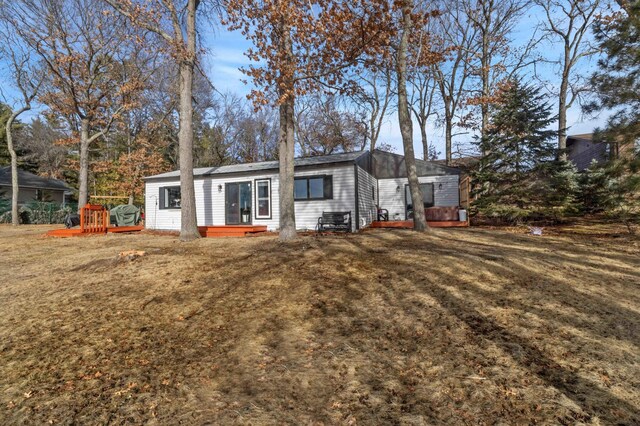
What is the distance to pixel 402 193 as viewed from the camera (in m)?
16.1

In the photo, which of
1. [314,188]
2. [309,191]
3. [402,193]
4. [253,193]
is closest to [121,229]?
[253,193]

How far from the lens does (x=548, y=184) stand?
11539mm

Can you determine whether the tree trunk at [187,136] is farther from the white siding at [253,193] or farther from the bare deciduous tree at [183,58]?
the white siding at [253,193]

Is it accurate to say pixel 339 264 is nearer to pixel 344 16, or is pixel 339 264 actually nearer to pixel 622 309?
pixel 622 309

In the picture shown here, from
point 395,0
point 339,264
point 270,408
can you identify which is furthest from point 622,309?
point 395,0

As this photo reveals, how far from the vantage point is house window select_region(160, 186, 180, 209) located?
47.9ft

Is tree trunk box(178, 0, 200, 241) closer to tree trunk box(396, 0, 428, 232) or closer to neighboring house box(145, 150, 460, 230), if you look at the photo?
neighboring house box(145, 150, 460, 230)

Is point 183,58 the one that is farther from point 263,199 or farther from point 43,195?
point 43,195

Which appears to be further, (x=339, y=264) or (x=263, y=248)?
(x=263, y=248)

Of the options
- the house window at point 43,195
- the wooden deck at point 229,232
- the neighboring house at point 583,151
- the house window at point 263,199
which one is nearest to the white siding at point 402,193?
the house window at point 263,199

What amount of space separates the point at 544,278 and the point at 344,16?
7428 mm

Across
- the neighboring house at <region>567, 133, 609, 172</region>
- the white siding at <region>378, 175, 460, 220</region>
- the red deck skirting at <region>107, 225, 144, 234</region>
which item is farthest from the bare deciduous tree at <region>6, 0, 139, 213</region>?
the neighboring house at <region>567, 133, 609, 172</region>

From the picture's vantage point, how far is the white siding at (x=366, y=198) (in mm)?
12389

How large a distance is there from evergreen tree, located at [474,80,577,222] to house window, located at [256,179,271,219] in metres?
8.25
